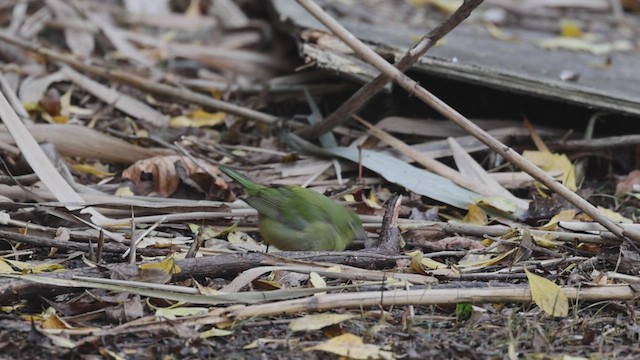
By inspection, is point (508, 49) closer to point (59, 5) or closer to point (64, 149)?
point (64, 149)

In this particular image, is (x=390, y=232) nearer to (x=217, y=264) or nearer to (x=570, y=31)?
(x=217, y=264)

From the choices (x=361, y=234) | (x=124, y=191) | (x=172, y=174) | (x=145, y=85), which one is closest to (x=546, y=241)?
(x=361, y=234)

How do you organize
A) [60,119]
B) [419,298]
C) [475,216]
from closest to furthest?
[419,298] < [475,216] < [60,119]

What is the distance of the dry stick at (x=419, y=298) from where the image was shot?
2.93 m

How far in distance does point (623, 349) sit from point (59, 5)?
496cm

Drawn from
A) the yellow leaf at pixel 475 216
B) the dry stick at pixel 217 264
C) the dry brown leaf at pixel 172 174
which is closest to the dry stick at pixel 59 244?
the dry stick at pixel 217 264

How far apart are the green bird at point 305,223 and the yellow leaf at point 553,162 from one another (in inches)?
53.2

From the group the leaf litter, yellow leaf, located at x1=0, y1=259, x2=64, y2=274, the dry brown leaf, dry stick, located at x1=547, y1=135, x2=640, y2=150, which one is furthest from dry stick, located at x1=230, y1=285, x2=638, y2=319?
dry stick, located at x1=547, y1=135, x2=640, y2=150

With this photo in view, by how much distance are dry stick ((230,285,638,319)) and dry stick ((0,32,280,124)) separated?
6.96 ft

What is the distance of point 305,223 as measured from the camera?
3.61m

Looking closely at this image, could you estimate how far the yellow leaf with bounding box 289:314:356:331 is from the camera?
2.89m

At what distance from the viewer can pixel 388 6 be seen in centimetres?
753

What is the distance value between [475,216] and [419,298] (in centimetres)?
116

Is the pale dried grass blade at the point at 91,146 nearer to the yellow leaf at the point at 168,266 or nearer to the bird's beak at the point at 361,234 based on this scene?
the bird's beak at the point at 361,234
